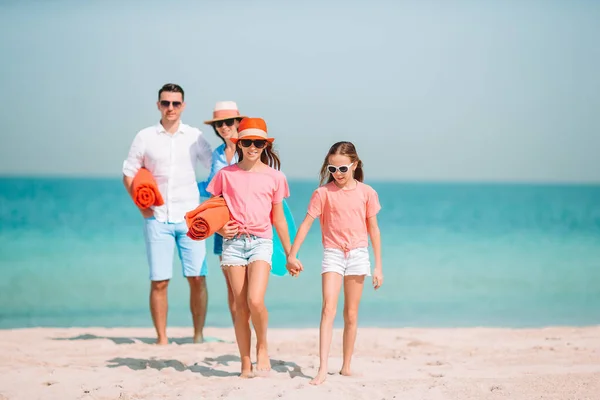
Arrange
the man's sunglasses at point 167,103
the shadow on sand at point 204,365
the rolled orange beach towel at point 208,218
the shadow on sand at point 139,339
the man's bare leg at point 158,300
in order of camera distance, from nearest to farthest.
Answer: the rolled orange beach towel at point 208,218 → the shadow on sand at point 204,365 → the man's sunglasses at point 167,103 → the man's bare leg at point 158,300 → the shadow on sand at point 139,339

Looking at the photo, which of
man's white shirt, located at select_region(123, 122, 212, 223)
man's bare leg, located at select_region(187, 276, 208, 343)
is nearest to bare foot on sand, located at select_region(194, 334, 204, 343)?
man's bare leg, located at select_region(187, 276, 208, 343)

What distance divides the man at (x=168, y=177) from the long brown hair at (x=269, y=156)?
1.51 meters

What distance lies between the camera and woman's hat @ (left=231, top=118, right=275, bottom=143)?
6.05 metres

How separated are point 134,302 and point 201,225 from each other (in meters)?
7.41

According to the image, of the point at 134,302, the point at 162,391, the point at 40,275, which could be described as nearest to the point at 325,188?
the point at 162,391

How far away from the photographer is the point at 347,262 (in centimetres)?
599

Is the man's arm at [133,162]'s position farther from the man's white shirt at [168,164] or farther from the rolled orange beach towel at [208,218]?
the rolled orange beach towel at [208,218]

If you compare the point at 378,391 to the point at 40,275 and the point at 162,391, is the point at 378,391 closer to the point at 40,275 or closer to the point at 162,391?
the point at 162,391

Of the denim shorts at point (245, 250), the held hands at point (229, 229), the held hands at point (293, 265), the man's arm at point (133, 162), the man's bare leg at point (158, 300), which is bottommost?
the man's bare leg at point (158, 300)

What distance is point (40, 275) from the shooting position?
16.3 metres

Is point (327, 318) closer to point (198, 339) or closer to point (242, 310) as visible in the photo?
point (242, 310)

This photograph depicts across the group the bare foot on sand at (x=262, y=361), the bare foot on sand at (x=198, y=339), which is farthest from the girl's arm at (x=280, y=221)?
the bare foot on sand at (x=198, y=339)

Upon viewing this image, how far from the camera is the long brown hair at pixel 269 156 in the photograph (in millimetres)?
6270

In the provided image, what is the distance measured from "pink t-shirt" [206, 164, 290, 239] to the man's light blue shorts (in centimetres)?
170
